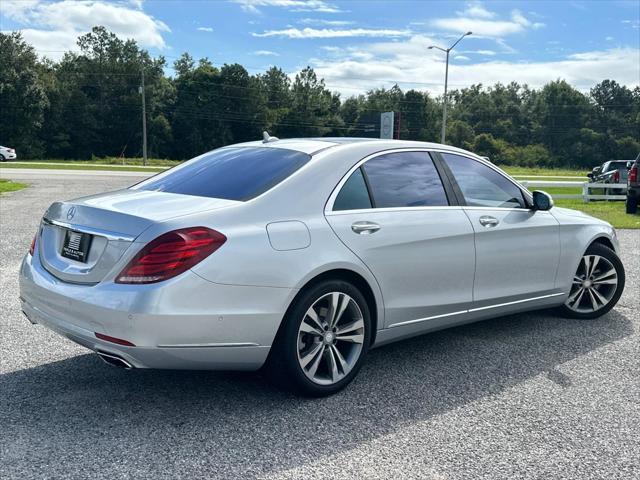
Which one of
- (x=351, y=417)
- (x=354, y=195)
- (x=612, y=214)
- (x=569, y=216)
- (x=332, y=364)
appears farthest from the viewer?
(x=612, y=214)

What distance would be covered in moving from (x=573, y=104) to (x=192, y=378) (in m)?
111

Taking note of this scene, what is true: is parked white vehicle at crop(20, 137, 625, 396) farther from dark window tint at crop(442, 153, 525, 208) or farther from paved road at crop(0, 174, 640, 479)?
paved road at crop(0, 174, 640, 479)

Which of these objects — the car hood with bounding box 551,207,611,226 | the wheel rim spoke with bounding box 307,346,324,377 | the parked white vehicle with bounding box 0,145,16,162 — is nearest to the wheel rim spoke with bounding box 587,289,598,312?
the car hood with bounding box 551,207,611,226

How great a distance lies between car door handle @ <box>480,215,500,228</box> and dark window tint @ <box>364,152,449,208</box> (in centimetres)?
36

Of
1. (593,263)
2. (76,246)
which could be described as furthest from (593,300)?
(76,246)

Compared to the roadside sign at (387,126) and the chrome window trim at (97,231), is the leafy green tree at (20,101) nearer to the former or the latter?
the roadside sign at (387,126)

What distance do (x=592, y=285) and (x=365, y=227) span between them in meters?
2.99

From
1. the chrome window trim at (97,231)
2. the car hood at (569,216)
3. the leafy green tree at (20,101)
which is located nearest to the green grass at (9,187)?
the chrome window trim at (97,231)

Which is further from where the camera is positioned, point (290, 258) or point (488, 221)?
point (488, 221)

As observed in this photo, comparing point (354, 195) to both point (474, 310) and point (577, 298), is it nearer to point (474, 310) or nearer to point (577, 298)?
point (474, 310)

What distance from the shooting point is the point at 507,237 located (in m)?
5.03

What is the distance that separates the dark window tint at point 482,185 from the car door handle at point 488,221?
13 centimetres

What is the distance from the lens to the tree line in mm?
65250

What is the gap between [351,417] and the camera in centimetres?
371
